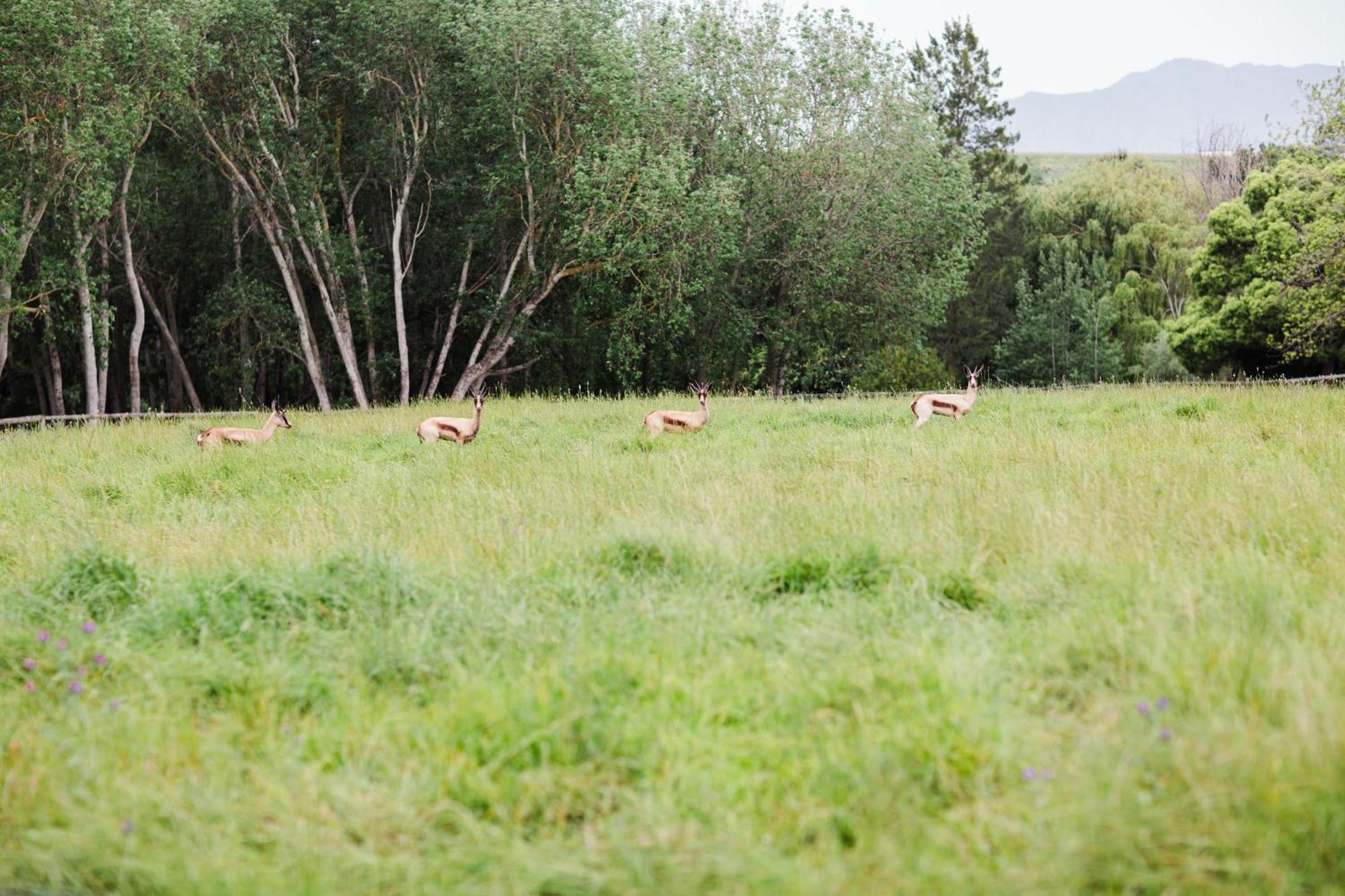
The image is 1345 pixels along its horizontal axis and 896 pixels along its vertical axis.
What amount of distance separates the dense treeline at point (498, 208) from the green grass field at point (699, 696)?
17.7m

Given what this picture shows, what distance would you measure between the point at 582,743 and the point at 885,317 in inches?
1204

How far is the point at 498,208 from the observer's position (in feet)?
88.6

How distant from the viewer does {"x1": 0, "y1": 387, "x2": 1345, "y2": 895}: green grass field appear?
3.36 metres

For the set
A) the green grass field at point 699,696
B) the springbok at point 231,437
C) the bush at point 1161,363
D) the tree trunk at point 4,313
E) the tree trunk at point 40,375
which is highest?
the tree trunk at point 4,313

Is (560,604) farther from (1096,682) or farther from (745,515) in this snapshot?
(1096,682)

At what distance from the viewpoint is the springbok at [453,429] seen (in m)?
13.9

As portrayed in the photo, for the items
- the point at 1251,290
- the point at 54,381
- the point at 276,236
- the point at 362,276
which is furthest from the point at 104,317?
the point at 1251,290

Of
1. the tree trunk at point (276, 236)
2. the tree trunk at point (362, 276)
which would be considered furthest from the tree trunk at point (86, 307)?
the tree trunk at point (362, 276)

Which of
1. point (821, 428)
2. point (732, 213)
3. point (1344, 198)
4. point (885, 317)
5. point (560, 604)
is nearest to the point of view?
point (560, 604)

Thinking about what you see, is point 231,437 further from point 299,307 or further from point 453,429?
point 299,307

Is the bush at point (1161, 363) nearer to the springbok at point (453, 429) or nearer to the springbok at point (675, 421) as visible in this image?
the springbok at point (675, 421)

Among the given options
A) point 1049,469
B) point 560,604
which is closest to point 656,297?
point 1049,469

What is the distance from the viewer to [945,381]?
42.4 metres

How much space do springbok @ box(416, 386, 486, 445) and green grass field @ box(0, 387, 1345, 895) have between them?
5417mm
